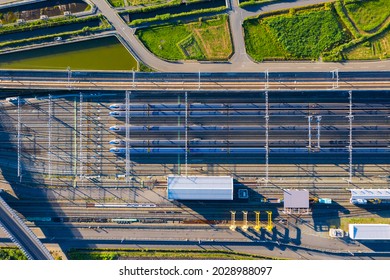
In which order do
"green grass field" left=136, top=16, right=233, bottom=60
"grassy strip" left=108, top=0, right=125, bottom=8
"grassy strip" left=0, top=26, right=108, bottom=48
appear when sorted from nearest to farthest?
1. "green grass field" left=136, top=16, right=233, bottom=60
2. "grassy strip" left=0, top=26, right=108, bottom=48
3. "grassy strip" left=108, top=0, right=125, bottom=8

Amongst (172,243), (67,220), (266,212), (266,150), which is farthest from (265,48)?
(67,220)

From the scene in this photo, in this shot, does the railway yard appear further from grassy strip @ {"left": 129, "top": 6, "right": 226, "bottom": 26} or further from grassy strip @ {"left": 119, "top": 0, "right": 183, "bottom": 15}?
grassy strip @ {"left": 119, "top": 0, "right": 183, "bottom": 15}

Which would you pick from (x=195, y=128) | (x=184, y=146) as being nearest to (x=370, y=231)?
(x=195, y=128)

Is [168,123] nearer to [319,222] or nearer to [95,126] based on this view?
[95,126]

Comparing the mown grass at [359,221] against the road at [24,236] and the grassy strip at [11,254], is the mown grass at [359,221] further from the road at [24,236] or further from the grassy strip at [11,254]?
the grassy strip at [11,254]

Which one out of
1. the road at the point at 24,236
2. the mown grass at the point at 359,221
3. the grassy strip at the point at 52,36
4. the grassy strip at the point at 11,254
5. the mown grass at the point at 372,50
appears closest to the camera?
the road at the point at 24,236

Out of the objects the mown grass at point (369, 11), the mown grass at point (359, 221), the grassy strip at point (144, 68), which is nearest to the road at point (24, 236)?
the grassy strip at point (144, 68)

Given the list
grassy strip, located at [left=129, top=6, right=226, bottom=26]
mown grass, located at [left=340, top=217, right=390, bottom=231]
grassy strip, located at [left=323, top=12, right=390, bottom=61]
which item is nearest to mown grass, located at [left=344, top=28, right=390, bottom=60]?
grassy strip, located at [left=323, top=12, right=390, bottom=61]
